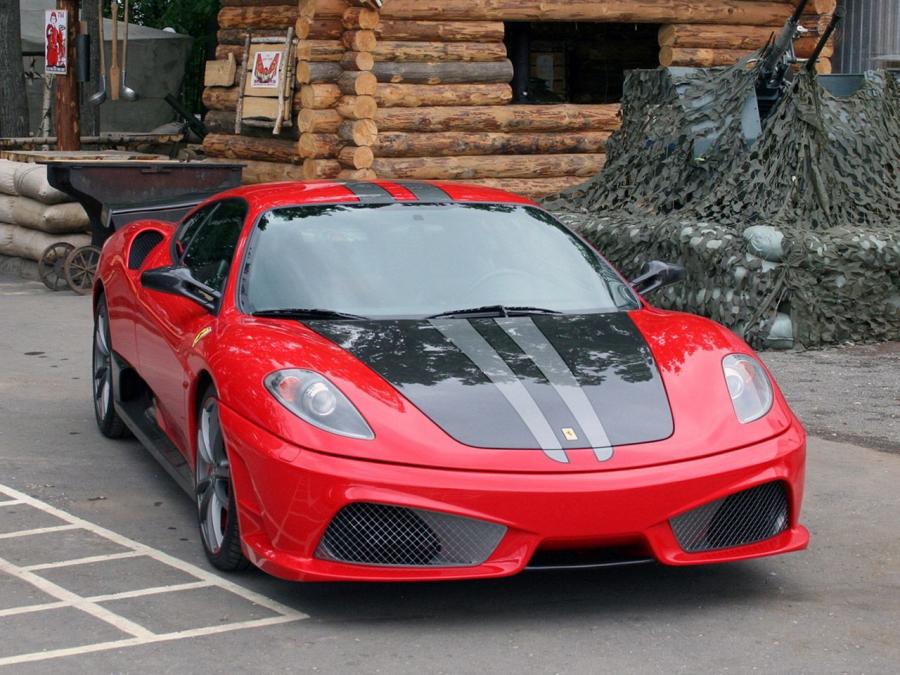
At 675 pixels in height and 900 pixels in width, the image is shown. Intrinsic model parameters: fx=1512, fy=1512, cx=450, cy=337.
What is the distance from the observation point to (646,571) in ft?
18.0

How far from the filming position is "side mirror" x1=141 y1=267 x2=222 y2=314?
19.9ft

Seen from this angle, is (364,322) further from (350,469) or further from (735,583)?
(735,583)

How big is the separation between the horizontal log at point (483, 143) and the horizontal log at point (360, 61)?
773mm

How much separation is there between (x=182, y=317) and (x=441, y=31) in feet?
37.4

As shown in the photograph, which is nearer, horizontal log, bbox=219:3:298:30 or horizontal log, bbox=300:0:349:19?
horizontal log, bbox=300:0:349:19

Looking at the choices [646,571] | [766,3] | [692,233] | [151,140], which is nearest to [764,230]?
[692,233]

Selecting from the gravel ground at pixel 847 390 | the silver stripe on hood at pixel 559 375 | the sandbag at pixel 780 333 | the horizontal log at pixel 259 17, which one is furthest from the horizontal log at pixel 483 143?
the silver stripe on hood at pixel 559 375

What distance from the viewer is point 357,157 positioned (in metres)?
16.6

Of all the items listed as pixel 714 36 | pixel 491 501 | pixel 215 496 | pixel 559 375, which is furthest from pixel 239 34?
pixel 491 501

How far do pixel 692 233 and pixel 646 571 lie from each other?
6.05 meters

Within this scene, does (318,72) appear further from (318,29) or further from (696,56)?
(696,56)

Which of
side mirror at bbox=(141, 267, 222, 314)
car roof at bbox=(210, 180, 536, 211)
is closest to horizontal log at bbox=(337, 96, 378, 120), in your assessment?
car roof at bbox=(210, 180, 536, 211)

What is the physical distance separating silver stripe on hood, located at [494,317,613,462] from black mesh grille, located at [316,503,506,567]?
441 mm

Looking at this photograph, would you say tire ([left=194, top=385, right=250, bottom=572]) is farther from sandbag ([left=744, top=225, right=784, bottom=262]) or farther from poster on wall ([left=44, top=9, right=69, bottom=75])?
poster on wall ([left=44, top=9, right=69, bottom=75])
